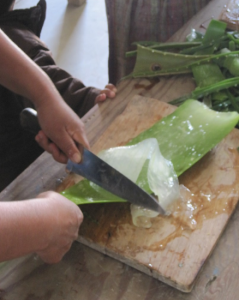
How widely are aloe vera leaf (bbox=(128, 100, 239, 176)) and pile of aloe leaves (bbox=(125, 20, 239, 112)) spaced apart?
7cm

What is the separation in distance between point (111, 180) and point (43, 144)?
0.21 metres

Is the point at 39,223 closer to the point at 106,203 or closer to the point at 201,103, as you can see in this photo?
the point at 106,203

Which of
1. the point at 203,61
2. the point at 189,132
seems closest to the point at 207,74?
the point at 203,61

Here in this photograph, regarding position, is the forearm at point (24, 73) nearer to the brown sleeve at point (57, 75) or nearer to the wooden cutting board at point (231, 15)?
the brown sleeve at point (57, 75)

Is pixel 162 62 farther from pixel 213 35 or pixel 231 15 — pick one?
pixel 231 15

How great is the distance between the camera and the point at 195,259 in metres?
0.57

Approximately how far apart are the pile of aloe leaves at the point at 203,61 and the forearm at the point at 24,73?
10.3 inches

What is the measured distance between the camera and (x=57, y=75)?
1.05 metres

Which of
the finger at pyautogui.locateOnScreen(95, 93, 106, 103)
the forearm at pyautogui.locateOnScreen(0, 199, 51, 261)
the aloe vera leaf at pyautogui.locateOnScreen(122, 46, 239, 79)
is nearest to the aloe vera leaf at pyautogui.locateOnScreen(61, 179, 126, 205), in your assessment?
the forearm at pyautogui.locateOnScreen(0, 199, 51, 261)

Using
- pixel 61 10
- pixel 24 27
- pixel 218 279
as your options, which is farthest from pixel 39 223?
pixel 61 10

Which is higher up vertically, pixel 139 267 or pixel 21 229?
pixel 21 229

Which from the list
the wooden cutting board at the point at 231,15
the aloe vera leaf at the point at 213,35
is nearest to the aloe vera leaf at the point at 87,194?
the aloe vera leaf at the point at 213,35

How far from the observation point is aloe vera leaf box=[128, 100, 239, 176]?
70 centimetres

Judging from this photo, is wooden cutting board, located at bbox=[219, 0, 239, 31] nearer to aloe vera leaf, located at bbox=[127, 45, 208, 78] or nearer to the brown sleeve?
aloe vera leaf, located at bbox=[127, 45, 208, 78]
